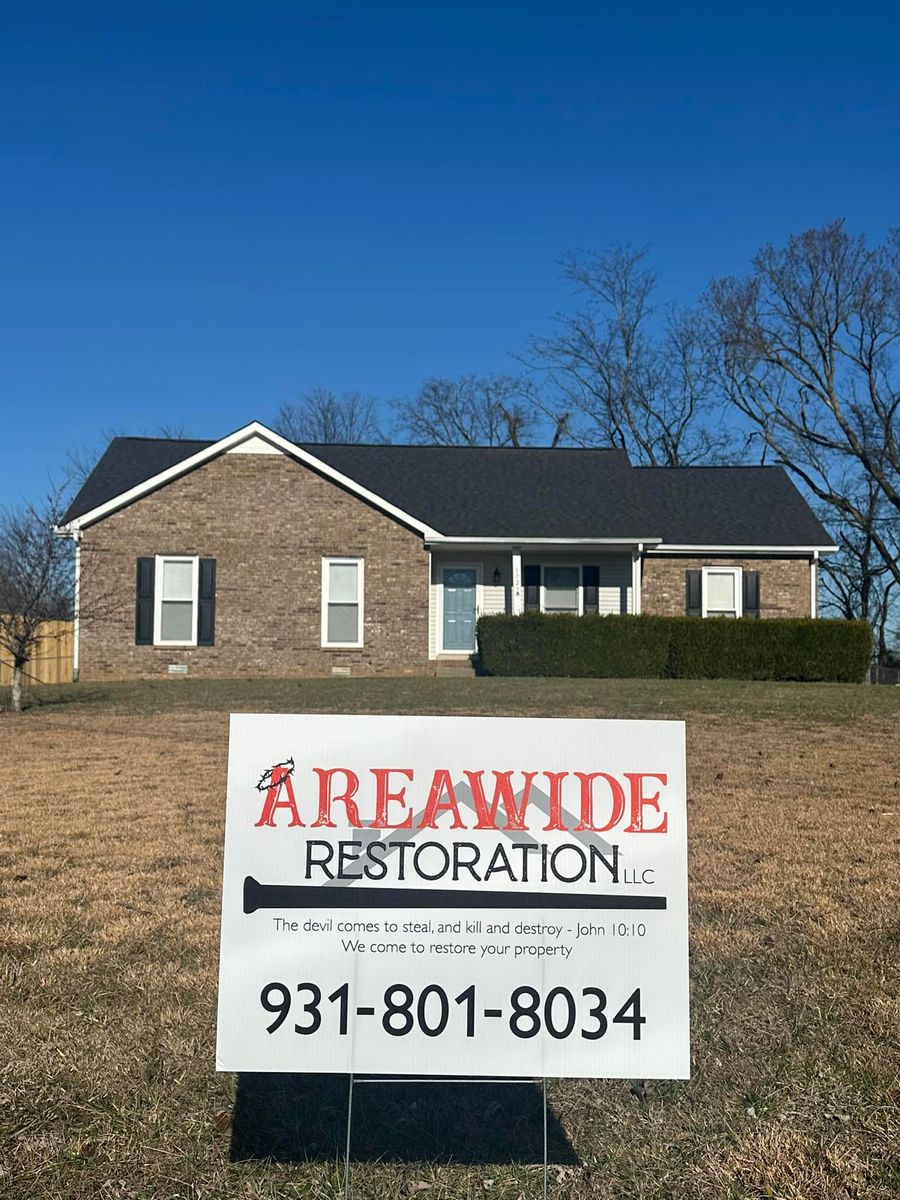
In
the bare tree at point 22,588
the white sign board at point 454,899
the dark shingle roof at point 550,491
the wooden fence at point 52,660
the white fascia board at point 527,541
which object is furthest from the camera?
the dark shingle roof at point 550,491

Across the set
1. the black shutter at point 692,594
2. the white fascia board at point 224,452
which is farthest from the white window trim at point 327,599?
the black shutter at point 692,594

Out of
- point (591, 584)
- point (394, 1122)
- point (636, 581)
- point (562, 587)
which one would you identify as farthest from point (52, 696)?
point (394, 1122)

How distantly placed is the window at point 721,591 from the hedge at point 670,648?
4.38 metres

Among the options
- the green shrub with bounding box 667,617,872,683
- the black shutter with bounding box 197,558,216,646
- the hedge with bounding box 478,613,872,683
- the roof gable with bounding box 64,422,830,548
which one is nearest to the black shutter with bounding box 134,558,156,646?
the black shutter with bounding box 197,558,216,646

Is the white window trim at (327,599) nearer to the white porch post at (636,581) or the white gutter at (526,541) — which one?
the white gutter at (526,541)

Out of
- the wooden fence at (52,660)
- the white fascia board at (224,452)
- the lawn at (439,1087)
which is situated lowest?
the lawn at (439,1087)

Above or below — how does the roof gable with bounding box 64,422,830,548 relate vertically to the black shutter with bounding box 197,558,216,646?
above

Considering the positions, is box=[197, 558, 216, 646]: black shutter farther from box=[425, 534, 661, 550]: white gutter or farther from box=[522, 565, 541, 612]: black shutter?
box=[522, 565, 541, 612]: black shutter

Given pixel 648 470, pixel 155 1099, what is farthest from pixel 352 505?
pixel 155 1099

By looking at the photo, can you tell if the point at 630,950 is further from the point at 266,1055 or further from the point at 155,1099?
the point at 155,1099

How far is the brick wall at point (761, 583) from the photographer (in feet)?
87.2

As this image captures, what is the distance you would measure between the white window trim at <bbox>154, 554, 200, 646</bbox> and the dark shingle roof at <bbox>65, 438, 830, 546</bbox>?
1972mm

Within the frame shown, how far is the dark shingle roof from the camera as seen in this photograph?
25.1 m

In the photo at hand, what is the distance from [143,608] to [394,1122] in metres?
20.9
